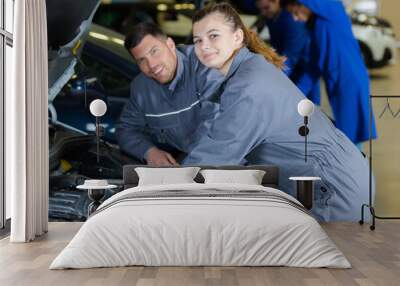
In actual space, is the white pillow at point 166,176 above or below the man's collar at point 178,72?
below

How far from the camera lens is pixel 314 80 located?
328 inches

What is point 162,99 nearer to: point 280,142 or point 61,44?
point 61,44

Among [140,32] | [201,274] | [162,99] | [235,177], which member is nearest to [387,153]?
[235,177]

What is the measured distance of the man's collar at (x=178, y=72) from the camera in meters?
8.37

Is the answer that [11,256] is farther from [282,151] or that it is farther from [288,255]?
[282,151]

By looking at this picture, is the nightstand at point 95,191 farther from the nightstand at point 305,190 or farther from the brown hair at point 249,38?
the brown hair at point 249,38

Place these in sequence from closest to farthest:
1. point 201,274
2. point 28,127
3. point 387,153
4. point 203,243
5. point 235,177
A: point 201,274, point 203,243, point 28,127, point 235,177, point 387,153

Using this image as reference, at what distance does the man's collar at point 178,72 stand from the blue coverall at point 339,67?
1512mm

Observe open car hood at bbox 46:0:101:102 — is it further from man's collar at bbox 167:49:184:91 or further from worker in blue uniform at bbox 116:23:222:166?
man's collar at bbox 167:49:184:91

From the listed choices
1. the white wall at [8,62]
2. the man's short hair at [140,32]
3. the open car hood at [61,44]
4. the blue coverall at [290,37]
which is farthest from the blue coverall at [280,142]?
the white wall at [8,62]

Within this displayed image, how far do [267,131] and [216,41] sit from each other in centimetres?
134

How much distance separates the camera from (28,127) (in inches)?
264

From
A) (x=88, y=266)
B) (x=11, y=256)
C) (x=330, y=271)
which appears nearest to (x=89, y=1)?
(x=11, y=256)

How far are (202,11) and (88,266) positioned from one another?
4.42 m
